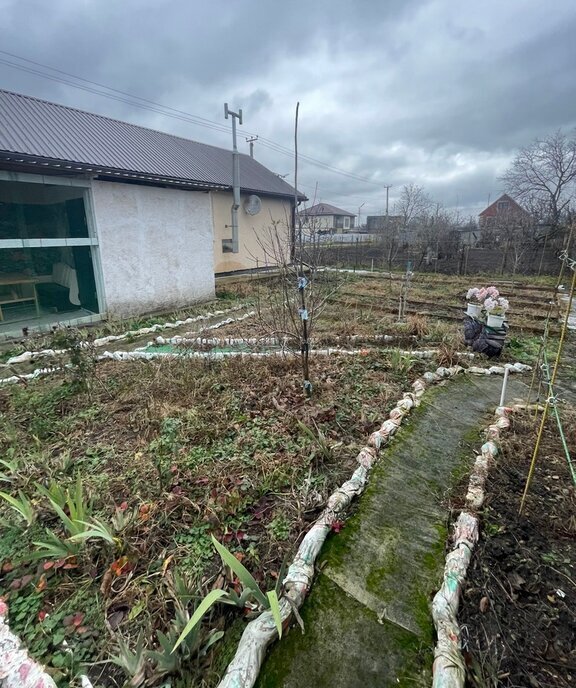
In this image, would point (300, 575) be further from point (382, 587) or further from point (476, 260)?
point (476, 260)

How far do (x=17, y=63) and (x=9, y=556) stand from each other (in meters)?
17.8

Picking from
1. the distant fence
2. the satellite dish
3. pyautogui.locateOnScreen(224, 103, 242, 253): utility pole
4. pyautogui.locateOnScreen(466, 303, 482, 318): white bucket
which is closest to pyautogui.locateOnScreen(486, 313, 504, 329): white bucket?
pyautogui.locateOnScreen(466, 303, 482, 318): white bucket

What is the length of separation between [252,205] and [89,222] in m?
6.88


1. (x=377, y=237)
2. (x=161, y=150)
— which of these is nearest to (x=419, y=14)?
(x=161, y=150)

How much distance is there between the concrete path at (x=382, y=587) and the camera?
1.32m

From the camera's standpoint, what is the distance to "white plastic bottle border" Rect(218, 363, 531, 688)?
1.27 m

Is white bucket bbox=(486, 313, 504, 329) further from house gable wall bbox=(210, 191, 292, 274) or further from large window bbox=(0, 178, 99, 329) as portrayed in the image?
house gable wall bbox=(210, 191, 292, 274)

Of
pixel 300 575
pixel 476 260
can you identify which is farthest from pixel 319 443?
pixel 476 260

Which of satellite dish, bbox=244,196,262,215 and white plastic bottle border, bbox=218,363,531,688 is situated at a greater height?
satellite dish, bbox=244,196,262,215

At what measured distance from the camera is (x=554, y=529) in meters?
1.97

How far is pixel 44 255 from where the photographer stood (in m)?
6.22

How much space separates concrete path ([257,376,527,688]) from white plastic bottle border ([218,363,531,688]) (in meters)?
0.06

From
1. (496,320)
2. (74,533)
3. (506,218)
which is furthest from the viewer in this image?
(506,218)

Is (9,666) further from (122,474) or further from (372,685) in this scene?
(372,685)
